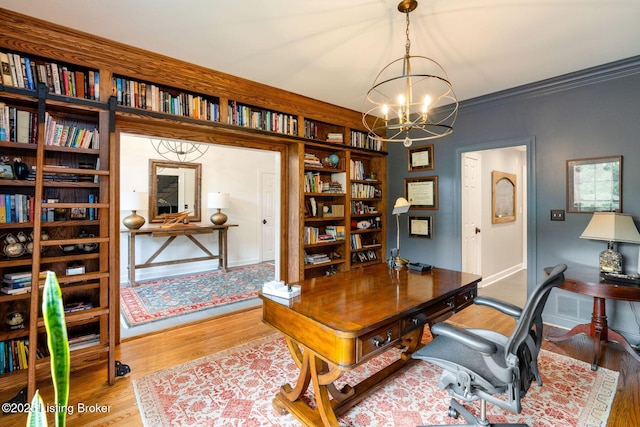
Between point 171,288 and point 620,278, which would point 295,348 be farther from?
point 171,288

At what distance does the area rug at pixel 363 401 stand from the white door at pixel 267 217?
4.09 m

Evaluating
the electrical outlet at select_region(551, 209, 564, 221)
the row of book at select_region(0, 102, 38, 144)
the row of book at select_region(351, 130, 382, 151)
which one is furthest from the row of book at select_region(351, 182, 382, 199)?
the row of book at select_region(0, 102, 38, 144)

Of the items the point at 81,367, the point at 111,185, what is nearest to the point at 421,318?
the point at 111,185

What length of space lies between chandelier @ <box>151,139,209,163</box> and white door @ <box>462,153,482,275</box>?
163 inches

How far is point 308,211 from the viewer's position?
13.0ft

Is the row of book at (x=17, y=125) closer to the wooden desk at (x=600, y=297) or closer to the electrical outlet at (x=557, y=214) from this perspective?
the wooden desk at (x=600, y=297)

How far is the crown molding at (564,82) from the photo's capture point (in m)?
2.75

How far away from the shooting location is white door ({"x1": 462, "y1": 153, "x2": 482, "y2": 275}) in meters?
4.23

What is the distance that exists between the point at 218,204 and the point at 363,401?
438 centimetres

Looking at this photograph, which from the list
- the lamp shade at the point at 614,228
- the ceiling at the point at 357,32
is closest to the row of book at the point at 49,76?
the ceiling at the point at 357,32

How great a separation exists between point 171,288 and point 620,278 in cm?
517

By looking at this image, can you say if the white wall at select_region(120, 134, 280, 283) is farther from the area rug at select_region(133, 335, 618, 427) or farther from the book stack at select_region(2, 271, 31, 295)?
the area rug at select_region(133, 335, 618, 427)

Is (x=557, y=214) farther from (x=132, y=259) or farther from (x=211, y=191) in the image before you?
(x=132, y=259)

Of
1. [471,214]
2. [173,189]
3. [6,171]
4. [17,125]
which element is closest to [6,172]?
[6,171]
